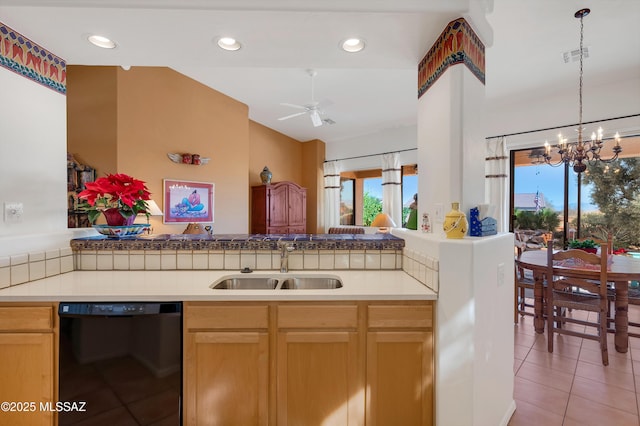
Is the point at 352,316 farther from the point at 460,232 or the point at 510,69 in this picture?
the point at 510,69

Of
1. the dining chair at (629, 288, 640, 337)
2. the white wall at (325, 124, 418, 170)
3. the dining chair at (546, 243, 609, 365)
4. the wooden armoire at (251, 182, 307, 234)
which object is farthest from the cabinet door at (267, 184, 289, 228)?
the dining chair at (629, 288, 640, 337)

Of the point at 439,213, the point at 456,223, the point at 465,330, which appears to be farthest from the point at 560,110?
the point at 465,330

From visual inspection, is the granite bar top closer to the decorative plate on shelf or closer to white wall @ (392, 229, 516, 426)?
the decorative plate on shelf

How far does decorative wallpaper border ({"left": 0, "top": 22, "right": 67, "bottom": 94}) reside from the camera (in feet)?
5.50

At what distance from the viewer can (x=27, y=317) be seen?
4.67ft

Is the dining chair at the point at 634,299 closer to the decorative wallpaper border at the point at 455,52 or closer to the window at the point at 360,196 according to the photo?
the decorative wallpaper border at the point at 455,52

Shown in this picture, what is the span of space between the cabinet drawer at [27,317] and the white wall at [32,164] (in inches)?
14.5

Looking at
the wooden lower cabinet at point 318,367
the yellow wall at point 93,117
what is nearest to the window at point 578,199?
the wooden lower cabinet at point 318,367

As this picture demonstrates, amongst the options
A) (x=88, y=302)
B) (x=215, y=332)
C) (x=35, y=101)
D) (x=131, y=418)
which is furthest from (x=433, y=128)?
(x=35, y=101)

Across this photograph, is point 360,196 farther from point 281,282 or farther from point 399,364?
point 399,364

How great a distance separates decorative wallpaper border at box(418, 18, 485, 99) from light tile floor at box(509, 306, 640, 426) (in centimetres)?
210

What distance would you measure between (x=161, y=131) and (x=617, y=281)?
17.8 feet

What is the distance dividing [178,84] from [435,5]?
4103 mm

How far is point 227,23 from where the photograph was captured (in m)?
1.64
